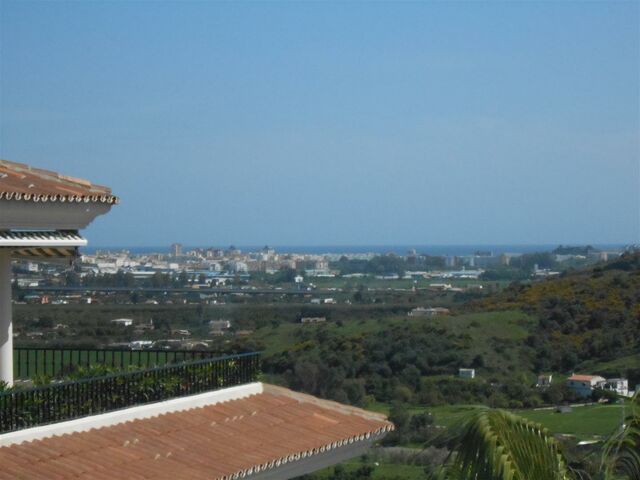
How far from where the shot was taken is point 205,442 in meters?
10.1

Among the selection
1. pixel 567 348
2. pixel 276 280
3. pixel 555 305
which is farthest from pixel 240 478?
pixel 276 280

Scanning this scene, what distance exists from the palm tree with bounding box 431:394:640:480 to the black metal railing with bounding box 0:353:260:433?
3790mm

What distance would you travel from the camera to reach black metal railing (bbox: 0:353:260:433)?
9.01 meters

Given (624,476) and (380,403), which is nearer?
(624,476)

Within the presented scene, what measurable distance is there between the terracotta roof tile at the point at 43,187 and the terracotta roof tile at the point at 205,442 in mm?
2096

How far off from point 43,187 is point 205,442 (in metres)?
2.81

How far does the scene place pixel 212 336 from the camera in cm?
3039

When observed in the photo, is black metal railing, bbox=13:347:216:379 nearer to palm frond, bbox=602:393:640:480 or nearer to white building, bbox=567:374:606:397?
palm frond, bbox=602:393:640:480

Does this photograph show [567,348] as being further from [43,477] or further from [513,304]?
[43,477]

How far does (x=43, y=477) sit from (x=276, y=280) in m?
51.0

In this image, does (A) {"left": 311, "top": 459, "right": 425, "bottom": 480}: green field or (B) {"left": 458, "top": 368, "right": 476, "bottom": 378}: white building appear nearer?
(A) {"left": 311, "top": 459, "right": 425, "bottom": 480}: green field

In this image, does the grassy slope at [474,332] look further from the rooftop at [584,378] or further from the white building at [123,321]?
the white building at [123,321]

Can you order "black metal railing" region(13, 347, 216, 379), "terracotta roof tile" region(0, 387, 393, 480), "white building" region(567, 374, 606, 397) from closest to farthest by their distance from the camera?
"terracotta roof tile" region(0, 387, 393, 480) → "black metal railing" region(13, 347, 216, 379) → "white building" region(567, 374, 606, 397)

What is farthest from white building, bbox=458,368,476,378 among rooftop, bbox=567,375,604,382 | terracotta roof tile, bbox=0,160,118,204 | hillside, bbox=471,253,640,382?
terracotta roof tile, bbox=0,160,118,204
